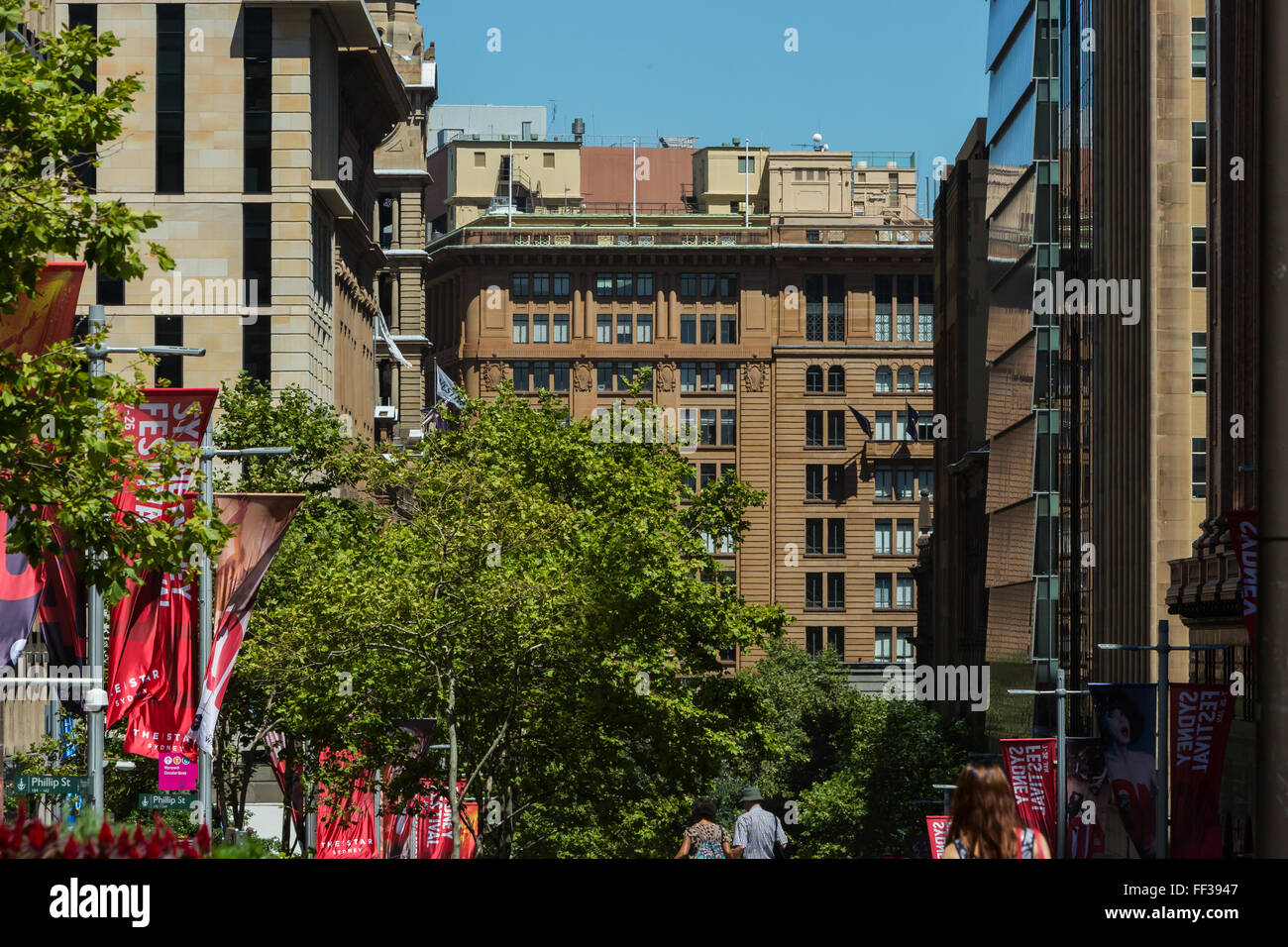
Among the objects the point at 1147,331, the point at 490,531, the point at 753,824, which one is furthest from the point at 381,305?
the point at 753,824

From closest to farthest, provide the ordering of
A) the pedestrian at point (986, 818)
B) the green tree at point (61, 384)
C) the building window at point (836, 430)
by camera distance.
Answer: the pedestrian at point (986, 818)
the green tree at point (61, 384)
the building window at point (836, 430)

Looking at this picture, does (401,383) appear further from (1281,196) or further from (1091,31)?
(1281,196)

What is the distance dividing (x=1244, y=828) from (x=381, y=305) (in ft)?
225

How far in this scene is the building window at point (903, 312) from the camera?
470ft

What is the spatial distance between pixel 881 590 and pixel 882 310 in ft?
69.1

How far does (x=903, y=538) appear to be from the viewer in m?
141

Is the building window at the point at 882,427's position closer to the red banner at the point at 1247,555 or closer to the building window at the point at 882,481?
the building window at the point at 882,481

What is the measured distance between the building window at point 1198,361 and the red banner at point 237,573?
30.9 m

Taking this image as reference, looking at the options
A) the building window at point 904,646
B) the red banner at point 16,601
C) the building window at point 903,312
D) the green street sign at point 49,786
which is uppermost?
the building window at point 903,312

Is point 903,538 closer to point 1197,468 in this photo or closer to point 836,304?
point 836,304

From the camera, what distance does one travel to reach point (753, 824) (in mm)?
18000

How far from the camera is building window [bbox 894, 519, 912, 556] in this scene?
14112 cm

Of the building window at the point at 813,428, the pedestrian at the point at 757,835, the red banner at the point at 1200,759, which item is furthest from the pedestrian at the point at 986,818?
the building window at the point at 813,428

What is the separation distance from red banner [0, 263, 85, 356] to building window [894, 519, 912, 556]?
126 meters
